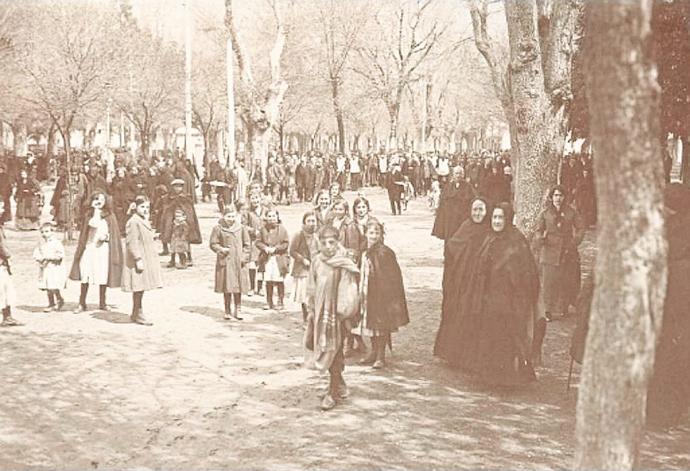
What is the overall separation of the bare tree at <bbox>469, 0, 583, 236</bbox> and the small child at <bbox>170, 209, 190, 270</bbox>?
7396mm

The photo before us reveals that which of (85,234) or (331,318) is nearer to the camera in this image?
(331,318)

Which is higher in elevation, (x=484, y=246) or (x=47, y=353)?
(x=484, y=246)

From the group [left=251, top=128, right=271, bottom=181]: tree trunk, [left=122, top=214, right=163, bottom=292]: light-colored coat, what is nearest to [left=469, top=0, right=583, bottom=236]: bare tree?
[left=122, top=214, right=163, bottom=292]: light-colored coat

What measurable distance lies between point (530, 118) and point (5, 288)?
670 cm

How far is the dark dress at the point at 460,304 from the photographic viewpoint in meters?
8.66

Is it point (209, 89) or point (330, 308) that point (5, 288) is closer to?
point (330, 308)

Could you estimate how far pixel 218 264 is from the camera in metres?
11.5

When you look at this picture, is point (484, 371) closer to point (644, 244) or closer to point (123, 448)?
point (123, 448)

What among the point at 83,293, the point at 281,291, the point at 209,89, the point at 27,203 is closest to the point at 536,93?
the point at 281,291

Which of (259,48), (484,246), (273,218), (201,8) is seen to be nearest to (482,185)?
(273,218)

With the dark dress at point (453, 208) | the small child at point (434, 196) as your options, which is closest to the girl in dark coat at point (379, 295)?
the dark dress at point (453, 208)

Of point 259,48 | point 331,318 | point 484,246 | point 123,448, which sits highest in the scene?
point 259,48

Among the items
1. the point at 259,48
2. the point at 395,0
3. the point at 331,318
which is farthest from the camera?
the point at 259,48

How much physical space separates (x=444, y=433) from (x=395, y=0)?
131 ft
